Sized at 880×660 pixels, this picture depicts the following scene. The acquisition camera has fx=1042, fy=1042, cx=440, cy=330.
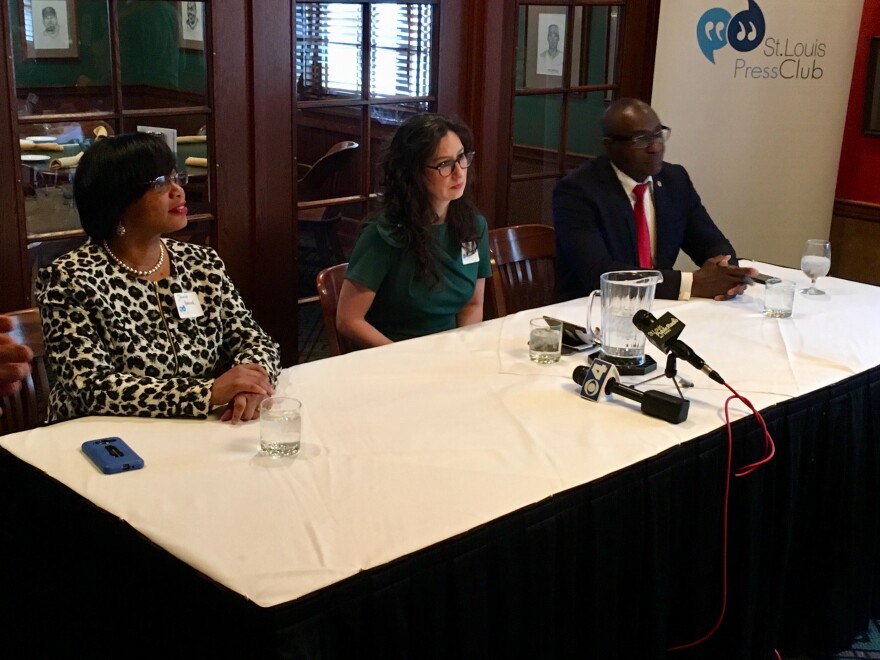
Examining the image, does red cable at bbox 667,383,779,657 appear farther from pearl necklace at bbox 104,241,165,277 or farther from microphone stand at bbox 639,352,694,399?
pearl necklace at bbox 104,241,165,277

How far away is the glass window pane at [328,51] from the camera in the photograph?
3.55m

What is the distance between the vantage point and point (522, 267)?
137 inches

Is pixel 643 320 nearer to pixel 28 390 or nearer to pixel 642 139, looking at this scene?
pixel 642 139

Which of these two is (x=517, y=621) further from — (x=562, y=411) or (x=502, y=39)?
(x=502, y=39)

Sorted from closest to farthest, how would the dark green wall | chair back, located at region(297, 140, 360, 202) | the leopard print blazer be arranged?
the leopard print blazer, the dark green wall, chair back, located at region(297, 140, 360, 202)

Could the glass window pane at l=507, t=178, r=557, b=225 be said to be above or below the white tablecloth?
above

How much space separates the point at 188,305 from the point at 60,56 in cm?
112

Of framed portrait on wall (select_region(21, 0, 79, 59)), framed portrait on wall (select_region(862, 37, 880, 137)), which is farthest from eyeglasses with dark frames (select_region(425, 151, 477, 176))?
framed portrait on wall (select_region(862, 37, 880, 137))

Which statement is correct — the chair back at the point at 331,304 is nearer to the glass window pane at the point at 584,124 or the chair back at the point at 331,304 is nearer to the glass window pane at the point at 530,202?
the glass window pane at the point at 530,202

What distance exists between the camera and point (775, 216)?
4.42 m

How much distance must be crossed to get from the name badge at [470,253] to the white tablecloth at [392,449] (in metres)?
0.35

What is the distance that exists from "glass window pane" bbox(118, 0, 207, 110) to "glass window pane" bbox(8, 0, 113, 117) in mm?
66

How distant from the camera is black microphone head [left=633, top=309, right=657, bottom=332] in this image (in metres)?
2.22

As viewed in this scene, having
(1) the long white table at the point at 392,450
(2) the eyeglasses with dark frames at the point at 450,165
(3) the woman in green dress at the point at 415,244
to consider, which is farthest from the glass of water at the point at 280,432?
(2) the eyeglasses with dark frames at the point at 450,165
